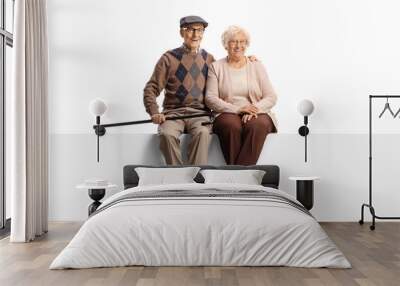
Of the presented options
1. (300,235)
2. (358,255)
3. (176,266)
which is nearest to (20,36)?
(176,266)

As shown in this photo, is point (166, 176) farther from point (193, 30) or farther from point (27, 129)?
point (193, 30)

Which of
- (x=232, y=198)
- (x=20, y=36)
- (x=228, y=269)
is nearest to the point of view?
(x=228, y=269)

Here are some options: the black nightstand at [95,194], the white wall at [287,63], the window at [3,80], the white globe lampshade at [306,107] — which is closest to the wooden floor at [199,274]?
the window at [3,80]

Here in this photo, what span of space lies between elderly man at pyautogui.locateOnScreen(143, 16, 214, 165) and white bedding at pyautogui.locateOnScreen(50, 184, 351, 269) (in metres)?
2.45

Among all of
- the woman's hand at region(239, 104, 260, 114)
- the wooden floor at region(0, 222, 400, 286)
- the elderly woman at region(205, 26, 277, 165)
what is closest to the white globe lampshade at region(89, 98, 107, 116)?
the elderly woman at region(205, 26, 277, 165)

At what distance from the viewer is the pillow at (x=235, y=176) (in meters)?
6.44

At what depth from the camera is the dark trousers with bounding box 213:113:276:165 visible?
23.1 ft

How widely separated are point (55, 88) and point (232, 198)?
3.26 metres

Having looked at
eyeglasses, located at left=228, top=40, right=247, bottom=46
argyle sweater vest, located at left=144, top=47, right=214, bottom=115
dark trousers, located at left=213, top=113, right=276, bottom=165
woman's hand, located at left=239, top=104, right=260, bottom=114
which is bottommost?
dark trousers, located at left=213, top=113, right=276, bottom=165

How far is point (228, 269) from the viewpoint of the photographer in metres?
4.42

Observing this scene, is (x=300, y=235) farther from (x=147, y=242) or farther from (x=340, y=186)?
(x=340, y=186)

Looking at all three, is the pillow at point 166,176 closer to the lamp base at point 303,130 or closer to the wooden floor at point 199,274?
the lamp base at point 303,130

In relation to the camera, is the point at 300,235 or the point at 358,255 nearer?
the point at 300,235

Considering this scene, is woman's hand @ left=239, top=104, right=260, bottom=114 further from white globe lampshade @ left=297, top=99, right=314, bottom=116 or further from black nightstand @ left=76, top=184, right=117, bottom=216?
black nightstand @ left=76, top=184, right=117, bottom=216
